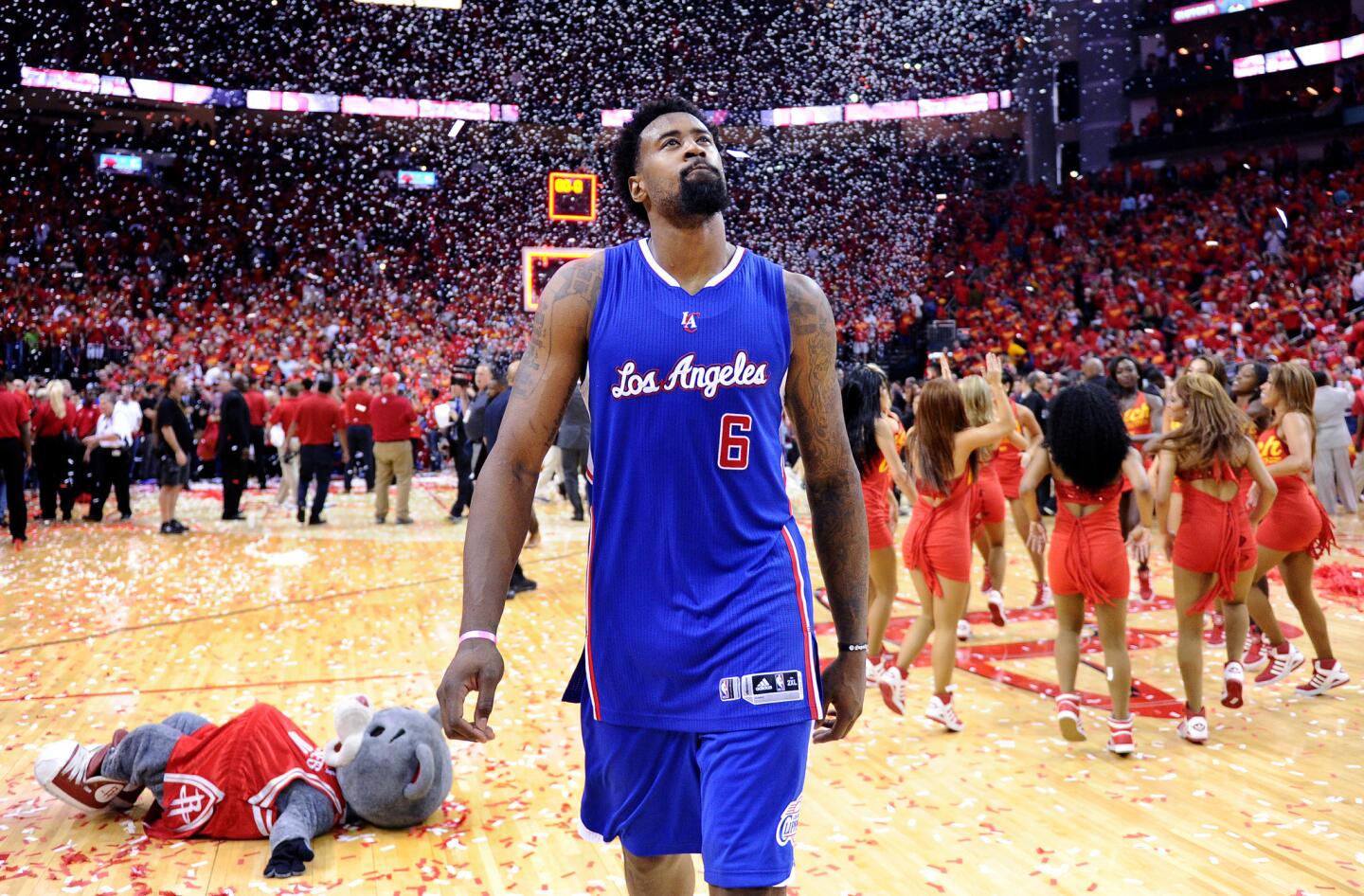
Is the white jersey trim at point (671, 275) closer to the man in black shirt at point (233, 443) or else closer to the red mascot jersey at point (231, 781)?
the red mascot jersey at point (231, 781)

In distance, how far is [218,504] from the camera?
48.1ft

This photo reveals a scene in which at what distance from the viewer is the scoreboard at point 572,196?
49.5 ft

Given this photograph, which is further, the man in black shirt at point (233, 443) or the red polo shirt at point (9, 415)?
the man in black shirt at point (233, 443)

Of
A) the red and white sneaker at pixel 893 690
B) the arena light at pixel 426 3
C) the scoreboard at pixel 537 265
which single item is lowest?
the red and white sneaker at pixel 893 690

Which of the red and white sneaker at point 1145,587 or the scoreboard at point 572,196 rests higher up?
the scoreboard at point 572,196

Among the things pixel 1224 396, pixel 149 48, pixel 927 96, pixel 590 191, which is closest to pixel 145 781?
pixel 1224 396

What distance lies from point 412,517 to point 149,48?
1674 cm

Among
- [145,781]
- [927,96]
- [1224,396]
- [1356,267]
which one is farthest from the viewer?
[927,96]

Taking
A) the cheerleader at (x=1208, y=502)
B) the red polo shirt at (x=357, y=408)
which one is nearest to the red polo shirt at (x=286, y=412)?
the red polo shirt at (x=357, y=408)

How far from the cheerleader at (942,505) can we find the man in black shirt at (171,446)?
8.41m

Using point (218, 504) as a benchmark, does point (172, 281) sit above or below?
above

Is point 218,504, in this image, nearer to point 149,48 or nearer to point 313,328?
point 313,328

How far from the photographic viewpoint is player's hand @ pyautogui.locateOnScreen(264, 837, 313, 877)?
3.41 m

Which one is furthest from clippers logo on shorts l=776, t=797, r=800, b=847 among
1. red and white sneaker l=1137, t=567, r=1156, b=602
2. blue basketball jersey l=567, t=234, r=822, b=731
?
red and white sneaker l=1137, t=567, r=1156, b=602
